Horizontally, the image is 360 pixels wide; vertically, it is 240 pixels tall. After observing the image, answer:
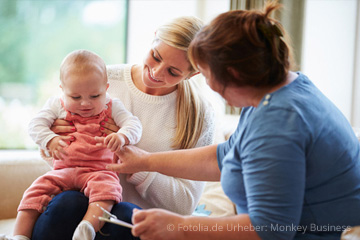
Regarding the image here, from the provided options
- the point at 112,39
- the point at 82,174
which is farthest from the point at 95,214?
the point at 112,39

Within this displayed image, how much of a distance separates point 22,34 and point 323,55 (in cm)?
263

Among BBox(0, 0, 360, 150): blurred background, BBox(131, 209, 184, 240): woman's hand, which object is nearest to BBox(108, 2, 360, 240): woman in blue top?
BBox(131, 209, 184, 240): woman's hand

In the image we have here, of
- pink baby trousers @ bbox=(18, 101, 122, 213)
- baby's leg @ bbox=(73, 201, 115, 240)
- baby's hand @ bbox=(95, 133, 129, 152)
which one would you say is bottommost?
baby's leg @ bbox=(73, 201, 115, 240)

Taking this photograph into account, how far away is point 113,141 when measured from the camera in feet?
5.03

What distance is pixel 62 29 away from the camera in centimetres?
383

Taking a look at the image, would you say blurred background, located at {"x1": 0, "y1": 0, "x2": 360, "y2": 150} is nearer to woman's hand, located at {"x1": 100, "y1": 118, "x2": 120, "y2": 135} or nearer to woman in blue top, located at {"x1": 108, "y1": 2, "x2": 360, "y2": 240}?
woman's hand, located at {"x1": 100, "y1": 118, "x2": 120, "y2": 135}

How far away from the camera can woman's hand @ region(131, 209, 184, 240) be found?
110 centimetres

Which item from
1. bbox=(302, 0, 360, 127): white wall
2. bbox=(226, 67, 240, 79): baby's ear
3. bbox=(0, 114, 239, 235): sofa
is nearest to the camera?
bbox=(226, 67, 240, 79): baby's ear

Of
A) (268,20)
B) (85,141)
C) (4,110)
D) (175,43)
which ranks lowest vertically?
(4,110)

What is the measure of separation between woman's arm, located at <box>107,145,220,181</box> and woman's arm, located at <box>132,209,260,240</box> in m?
0.44

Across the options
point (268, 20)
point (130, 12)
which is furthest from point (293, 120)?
point (130, 12)

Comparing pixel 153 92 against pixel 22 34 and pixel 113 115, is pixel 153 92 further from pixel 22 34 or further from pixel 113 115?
pixel 22 34

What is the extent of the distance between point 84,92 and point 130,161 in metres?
0.33

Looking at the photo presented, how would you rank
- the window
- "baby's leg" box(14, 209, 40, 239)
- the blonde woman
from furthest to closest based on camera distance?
the window
the blonde woman
"baby's leg" box(14, 209, 40, 239)
